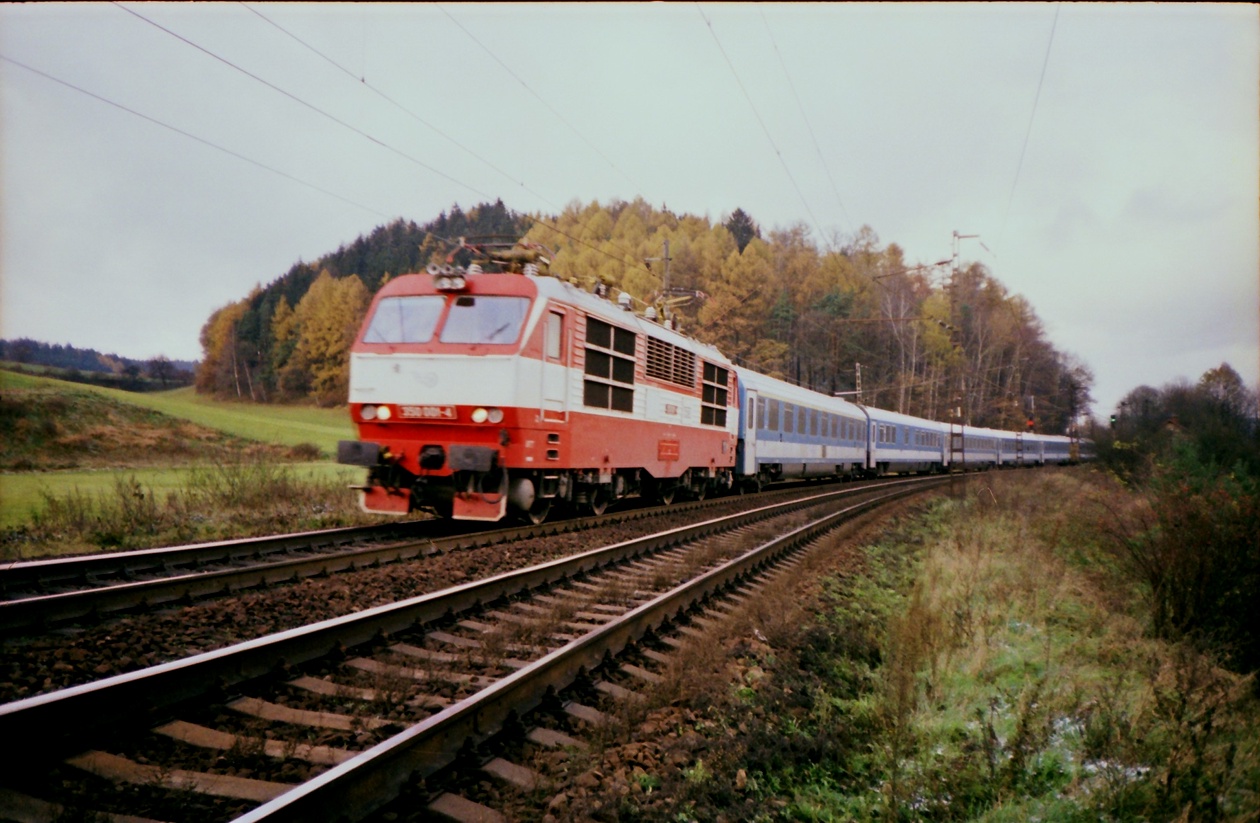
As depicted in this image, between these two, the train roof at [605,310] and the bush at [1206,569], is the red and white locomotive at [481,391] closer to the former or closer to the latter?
the train roof at [605,310]

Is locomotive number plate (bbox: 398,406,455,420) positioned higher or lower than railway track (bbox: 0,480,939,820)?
higher

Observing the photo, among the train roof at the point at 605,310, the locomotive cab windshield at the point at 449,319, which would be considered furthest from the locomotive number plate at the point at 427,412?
the train roof at the point at 605,310

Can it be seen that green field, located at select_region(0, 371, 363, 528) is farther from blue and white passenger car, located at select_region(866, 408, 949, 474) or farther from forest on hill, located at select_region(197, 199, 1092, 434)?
blue and white passenger car, located at select_region(866, 408, 949, 474)

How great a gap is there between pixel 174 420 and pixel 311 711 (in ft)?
62.8

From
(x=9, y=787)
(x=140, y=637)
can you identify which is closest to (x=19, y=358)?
(x=140, y=637)

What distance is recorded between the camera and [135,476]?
549 inches

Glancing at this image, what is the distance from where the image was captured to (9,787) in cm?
281

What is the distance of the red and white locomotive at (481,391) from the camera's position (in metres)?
9.43

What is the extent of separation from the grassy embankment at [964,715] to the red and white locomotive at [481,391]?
389 centimetres

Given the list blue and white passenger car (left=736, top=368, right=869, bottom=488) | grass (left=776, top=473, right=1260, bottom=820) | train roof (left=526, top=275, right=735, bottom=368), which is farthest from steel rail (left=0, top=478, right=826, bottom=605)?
blue and white passenger car (left=736, top=368, right=869, bottom=488)

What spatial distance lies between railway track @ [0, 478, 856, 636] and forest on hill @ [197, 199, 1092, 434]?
21325 millimetres

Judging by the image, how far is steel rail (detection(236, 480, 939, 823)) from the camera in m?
2.70

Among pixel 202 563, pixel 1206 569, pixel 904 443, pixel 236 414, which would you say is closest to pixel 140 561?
pixel 202 563

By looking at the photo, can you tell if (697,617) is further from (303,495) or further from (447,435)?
(303,495)
